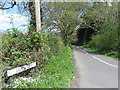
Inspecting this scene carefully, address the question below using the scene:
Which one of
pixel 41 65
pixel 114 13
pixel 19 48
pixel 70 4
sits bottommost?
pixel 41 65

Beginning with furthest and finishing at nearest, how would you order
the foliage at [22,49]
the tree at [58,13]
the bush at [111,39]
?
1. the tree at [58,13]
2. the bush at [111,39]
3. the foliage at [22,49]

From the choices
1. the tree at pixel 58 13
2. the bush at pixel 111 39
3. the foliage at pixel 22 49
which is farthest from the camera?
the tree at pixel 58 13

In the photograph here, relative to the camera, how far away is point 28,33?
17.6ft

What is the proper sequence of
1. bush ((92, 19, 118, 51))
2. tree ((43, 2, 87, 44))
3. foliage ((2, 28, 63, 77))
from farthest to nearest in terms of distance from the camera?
tree ((43, 2, 87, 44)) → bush ((92, 19, 118, 51)) → foliage ((2, 28, 63, 77))

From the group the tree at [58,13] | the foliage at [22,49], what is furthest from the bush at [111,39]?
the foliage at [22,49]

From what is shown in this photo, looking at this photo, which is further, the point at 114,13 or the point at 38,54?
the point at 114,13

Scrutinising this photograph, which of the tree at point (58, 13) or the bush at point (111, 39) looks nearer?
the bush at point (111, 39)

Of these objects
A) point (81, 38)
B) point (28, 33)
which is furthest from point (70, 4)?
point (81, 38)

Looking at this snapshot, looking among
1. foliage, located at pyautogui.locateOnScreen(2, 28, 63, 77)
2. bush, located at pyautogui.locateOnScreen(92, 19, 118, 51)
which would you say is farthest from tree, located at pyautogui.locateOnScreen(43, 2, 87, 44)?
foliage, located at pyautogui.locateOnScreen(2, 28, 63, 77)

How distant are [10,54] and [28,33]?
145cm

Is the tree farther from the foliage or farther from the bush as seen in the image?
the foliage

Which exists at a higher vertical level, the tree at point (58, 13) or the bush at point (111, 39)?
the tree at point (58, 13)

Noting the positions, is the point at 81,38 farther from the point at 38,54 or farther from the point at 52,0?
the point at 38,54

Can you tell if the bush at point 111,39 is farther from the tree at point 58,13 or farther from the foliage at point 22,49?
the foliage at point 22,49
